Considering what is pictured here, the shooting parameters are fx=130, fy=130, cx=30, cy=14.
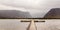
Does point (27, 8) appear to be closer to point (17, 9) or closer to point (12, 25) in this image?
point (17, 9)

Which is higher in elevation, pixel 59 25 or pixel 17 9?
pixel 17 9

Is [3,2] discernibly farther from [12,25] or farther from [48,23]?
[48,23]

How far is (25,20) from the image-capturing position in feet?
4.31

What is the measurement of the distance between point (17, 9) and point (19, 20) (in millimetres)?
114

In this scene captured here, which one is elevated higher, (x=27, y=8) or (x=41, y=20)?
(x=27, y=8)

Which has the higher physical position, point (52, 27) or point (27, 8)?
point (27, 8)

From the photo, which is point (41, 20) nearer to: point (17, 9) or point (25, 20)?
point (25, 20)

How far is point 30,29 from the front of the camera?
4.20ft

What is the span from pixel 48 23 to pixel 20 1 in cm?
36

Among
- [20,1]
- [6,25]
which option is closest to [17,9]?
[20,1]

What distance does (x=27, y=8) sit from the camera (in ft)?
4.35

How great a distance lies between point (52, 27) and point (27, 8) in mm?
315

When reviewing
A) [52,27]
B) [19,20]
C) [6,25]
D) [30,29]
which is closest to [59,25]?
[52,27]

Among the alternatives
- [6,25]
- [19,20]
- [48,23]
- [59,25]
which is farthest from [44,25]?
[6,25]
